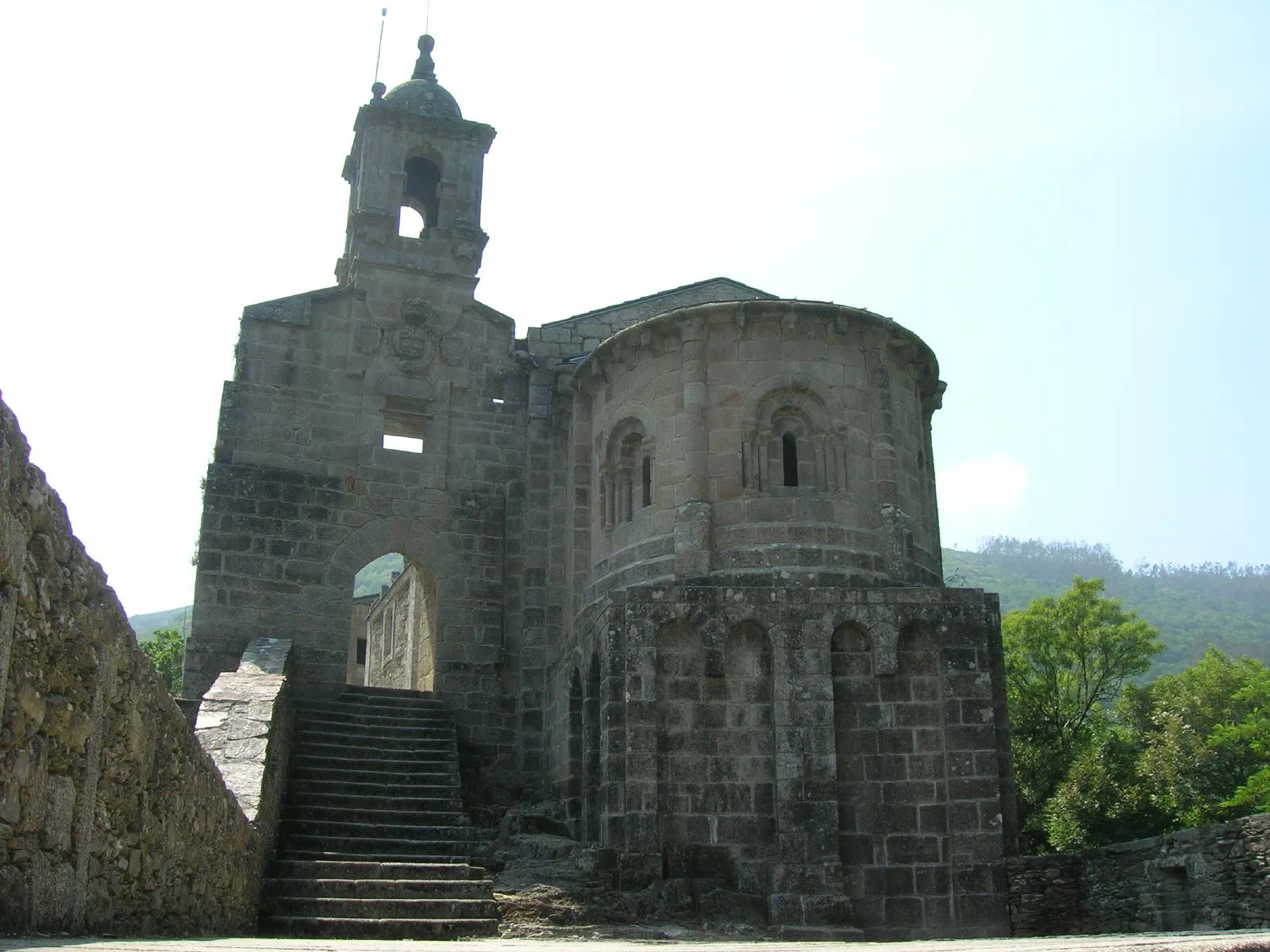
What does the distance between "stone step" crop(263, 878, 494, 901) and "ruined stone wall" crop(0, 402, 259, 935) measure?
15.2ft

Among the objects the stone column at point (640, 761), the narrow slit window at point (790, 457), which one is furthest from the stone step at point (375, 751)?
the narrow slit window at point (790, 457)

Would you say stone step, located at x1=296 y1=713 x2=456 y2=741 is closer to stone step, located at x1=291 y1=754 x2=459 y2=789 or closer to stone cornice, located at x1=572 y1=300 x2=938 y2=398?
stone step, located at x1=291 y1=754 x2=459 y2=789

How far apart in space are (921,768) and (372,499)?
28.5 feet

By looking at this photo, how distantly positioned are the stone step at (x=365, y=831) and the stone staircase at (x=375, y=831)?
0.01 metres

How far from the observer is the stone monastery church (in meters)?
13.2

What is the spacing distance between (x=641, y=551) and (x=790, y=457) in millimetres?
2112

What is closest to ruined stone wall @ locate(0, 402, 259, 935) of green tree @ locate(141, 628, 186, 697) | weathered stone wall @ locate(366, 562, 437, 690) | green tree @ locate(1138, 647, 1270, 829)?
weathered stone wall @ locate(366, 562, 437, 690)

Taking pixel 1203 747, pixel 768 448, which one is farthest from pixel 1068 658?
pixel 768 448

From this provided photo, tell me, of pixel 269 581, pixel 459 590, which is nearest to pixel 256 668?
pixel 269 581

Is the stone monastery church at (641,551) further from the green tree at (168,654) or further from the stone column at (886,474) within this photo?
the green tree at (168,654)

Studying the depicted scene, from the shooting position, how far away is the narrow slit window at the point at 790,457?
15.3 metres

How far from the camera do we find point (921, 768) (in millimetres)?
13453

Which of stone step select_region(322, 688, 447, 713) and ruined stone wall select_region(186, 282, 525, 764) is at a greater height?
ruined stone wall select_region(186, 282, 525, 764)

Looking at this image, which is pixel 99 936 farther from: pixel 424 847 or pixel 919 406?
pixel 919 406
